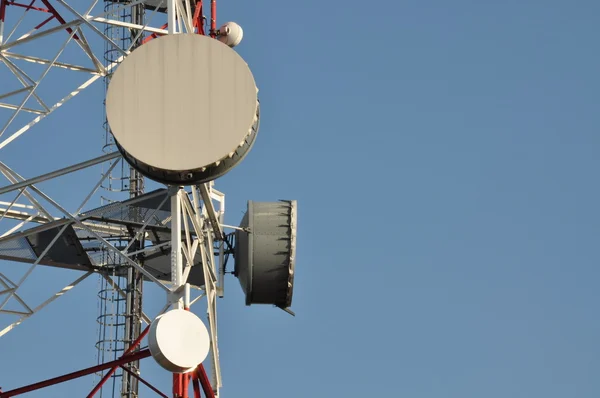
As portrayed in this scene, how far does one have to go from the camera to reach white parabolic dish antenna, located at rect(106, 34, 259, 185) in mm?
34375

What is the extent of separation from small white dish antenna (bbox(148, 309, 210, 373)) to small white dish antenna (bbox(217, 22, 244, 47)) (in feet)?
40.3

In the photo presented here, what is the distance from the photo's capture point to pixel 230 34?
4384 cm

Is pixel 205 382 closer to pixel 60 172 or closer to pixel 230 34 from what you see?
pixel 60 172

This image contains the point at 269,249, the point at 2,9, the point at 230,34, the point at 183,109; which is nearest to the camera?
the point at 183,109

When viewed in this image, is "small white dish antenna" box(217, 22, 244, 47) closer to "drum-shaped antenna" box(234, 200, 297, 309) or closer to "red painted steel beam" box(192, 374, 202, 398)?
"drum-shaped antenna" box(234, 200, 297, 309)

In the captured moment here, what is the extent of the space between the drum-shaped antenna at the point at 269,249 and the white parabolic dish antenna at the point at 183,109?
16.0ft

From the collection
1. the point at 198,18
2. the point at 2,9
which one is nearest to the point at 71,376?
the point at 2,9

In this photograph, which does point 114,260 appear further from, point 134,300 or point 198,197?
point 198,197

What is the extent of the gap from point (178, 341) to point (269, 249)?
262 inches

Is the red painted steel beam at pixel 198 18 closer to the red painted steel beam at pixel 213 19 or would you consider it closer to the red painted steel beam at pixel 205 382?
the red painted steel beam at pixel 213 19

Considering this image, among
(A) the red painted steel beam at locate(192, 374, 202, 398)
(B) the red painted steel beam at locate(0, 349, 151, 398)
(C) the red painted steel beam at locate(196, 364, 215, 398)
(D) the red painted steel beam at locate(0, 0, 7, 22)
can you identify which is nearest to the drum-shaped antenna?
(A) the red painted steel beam at locate(192, 374, 202, 398)

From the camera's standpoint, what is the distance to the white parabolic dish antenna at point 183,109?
113 feet

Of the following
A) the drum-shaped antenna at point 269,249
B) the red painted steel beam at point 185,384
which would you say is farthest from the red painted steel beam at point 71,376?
the drum-shaped antenna at point 269,249

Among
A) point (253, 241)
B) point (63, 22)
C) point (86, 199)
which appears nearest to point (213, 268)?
point (253, 241)
